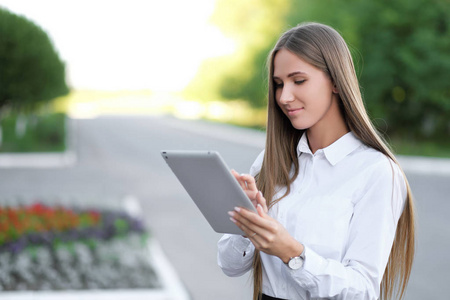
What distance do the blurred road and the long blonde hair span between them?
4.81ft

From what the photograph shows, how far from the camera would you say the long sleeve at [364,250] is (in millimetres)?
1673

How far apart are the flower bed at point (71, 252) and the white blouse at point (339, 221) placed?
3.62m

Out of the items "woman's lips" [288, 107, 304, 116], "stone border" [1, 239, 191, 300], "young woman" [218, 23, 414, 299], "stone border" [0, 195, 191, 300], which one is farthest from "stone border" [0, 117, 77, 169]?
"woman's lips" [288, 107, 304, 116]

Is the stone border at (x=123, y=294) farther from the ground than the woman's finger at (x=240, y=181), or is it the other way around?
the woman's finger at (x=240, y=181)

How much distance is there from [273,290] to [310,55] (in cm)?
75

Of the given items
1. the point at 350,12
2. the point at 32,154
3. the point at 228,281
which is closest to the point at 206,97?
the point at 350,12

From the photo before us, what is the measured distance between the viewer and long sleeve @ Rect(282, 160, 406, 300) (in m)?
1.67

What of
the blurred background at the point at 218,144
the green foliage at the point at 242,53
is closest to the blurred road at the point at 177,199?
the blurred background at the point at 218,144

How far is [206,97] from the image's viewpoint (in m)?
49.1

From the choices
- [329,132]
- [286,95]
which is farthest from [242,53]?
[286,95]

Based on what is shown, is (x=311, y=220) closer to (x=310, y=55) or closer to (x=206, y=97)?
(x=310, y=55)

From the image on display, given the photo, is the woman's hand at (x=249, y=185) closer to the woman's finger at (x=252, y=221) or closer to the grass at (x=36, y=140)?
the woman's finger at (x=252, y=221)

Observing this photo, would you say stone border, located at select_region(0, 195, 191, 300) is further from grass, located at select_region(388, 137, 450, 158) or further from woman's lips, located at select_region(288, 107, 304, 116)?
grass, located at select_region(388, 137, 450, 158)

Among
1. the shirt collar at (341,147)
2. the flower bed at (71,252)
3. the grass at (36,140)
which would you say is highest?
the shirt collar at (341,147)
